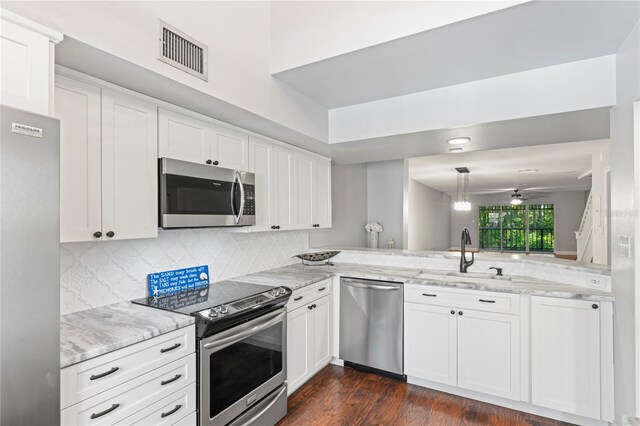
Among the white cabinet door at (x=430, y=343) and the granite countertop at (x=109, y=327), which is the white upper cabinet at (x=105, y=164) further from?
the white cabinet door at (x=430, y=343)

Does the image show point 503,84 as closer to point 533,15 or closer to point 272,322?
point 533,15

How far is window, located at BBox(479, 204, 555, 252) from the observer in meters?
12.4

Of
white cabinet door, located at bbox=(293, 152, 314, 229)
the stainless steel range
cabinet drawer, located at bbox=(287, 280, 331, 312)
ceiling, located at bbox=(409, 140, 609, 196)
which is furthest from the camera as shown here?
ceiling, located at bbox=(409, 140, 609, 196)

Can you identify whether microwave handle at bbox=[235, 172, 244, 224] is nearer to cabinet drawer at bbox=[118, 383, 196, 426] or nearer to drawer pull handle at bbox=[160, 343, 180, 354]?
drawer pull handle at bbox=[160, 343, 180, 354]

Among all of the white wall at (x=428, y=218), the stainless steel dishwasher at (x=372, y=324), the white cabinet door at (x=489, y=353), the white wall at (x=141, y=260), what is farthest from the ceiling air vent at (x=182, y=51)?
the white wall at (x=428, y=218)

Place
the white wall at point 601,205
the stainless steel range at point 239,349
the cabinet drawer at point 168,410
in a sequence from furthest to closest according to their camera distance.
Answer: the white wall at point 601,205 → the stainless steel range at point 239,349 → the cabinet drawer at point 168,410

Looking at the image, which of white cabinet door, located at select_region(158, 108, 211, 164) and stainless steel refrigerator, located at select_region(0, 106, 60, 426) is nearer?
stainless steel refrigerator, located at select_region(0, 106, 60, 426)

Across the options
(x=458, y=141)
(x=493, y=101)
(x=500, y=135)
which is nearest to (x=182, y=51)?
(x=493, y=101)

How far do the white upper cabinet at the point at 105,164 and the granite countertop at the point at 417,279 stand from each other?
1222mm

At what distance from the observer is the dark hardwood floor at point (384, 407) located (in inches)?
96.6

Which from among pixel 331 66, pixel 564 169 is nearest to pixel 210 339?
pixel 331 66

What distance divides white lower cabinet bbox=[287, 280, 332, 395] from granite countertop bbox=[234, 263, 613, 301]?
5.3 inches

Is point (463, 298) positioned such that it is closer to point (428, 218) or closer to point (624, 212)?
point (624, 212)

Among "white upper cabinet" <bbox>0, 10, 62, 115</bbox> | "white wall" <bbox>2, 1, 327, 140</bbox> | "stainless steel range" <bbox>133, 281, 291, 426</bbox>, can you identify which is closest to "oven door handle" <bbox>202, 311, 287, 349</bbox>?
"stainless steel range" <bbox>133, 281, 291, 426</bbox>
